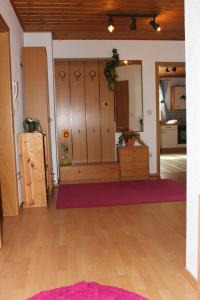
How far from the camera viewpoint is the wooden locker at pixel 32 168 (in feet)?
13.3

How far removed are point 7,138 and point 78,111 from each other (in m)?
2.63

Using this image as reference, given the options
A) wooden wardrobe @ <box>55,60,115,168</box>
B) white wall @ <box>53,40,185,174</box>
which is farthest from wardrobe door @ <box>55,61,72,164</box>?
white wall @ <box>53,40,185,174</box>

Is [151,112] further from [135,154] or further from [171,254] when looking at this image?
[171,254]

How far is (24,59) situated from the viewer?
180 inches

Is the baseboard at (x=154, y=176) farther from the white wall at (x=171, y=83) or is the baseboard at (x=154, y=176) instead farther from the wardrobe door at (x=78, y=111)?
the white wall at (x=171, y=83)

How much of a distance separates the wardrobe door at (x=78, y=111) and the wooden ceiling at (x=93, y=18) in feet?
2.32

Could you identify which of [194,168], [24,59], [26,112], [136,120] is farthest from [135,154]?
[194,168]

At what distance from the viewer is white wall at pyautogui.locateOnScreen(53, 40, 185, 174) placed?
18.8 ft

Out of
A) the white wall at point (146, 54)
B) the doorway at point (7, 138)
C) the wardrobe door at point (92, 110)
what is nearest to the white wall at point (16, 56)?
the doorway at point (7, 138)

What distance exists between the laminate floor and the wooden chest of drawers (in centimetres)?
181

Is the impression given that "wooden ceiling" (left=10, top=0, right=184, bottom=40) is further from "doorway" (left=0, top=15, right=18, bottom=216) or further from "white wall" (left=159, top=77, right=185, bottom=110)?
"white wall" (left=159, top=77, right=185, bottom=110)

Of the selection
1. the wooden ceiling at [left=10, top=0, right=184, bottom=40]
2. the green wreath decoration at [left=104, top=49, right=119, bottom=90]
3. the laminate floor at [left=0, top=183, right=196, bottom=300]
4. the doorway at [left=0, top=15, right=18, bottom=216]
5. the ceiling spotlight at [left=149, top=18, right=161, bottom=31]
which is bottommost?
the laminate floor at [left=0, top=183, right=196, bottom=300]

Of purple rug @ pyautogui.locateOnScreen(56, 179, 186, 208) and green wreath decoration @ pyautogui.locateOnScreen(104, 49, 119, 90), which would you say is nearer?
purple rug @ pyautogui.locateOnScreen(56, 179, 186, 208)

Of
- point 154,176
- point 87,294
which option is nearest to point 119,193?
point 154,176
